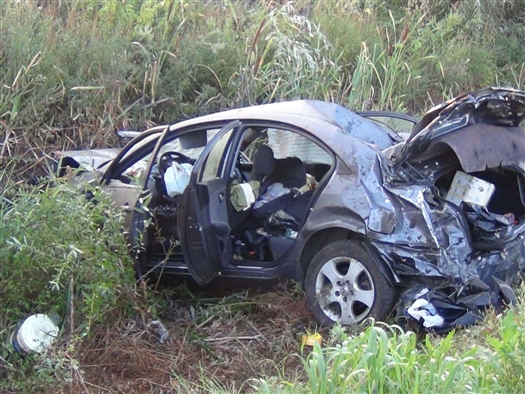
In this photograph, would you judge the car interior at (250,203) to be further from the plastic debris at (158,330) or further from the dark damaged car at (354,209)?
the plastic debris at (158,330)

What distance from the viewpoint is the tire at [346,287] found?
18.9ft

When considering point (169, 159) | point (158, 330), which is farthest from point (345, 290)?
point (169, 159)

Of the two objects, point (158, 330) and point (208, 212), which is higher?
point (208, 212)

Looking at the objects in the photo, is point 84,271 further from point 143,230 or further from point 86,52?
point 86,52

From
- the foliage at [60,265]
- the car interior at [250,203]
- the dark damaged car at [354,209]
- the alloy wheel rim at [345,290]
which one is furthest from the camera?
the car interior at [250,203]

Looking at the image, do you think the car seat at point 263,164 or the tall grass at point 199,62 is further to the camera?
the tall grass at point 199,62

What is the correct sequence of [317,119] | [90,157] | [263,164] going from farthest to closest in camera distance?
1. [90,157]
2. [263,164]
3. [317,119]

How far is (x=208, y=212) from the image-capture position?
635cm

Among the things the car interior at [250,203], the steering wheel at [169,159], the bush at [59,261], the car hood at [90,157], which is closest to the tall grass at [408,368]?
the bush at [59,261]

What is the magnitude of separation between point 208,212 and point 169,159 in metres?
0.65

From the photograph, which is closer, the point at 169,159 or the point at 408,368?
the point at 408,368

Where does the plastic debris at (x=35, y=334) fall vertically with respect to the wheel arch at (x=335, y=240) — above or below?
below

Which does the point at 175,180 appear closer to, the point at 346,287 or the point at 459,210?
the point at 346,287

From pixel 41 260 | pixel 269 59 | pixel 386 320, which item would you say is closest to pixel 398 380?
pixel 386 320
